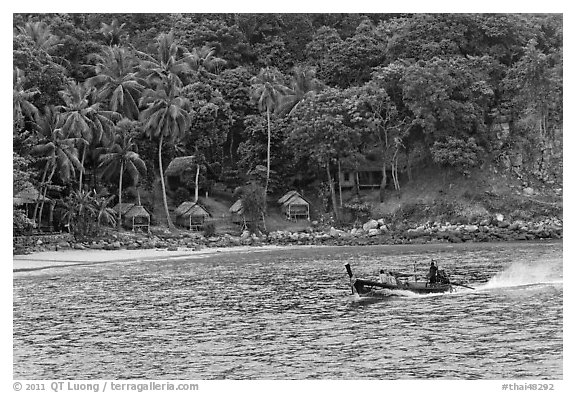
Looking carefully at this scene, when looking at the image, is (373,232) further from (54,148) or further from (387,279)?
(387,279)

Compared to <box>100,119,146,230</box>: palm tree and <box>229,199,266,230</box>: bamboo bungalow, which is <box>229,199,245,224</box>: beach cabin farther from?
<box>100,119,146,230</box>: palm tree

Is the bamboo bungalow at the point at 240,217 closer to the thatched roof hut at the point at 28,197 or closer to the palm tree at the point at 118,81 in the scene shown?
the palm tree at the point at 118,81

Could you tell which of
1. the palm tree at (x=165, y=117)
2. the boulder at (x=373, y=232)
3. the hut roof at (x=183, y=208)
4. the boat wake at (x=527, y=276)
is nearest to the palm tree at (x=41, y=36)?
the palm tree at (x=165, y=117)

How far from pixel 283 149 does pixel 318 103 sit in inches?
99.1

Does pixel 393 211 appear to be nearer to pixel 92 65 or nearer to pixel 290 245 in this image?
pixel 290 245

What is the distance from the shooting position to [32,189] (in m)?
32.2

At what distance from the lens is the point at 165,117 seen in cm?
3734

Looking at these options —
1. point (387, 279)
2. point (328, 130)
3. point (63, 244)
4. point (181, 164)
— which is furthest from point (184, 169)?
point (387, 279)

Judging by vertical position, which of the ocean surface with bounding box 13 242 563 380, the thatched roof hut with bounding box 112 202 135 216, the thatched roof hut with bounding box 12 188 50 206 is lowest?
the ocean surface with bounding box 13 242 563 380

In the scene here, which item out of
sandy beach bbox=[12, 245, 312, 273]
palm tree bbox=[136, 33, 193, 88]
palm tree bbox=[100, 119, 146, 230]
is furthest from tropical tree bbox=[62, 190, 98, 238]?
palm tree bbox=[136, 33, 193, 88]

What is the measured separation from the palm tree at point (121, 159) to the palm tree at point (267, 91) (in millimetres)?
5421

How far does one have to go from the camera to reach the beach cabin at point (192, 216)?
37594 millimetres

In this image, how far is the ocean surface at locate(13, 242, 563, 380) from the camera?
50.1ft

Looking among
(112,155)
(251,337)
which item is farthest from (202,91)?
(251,337)
